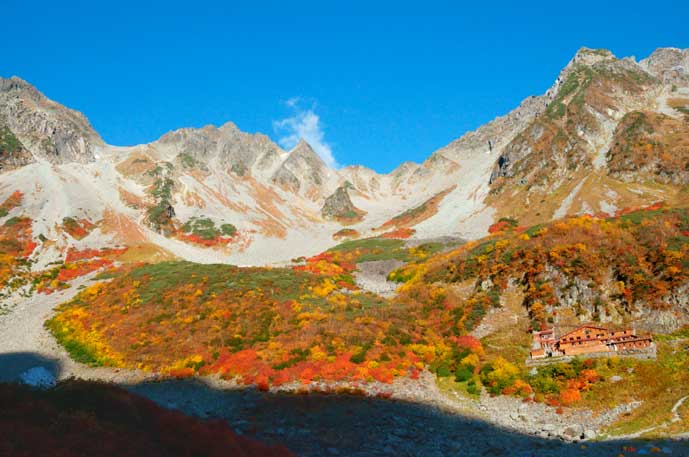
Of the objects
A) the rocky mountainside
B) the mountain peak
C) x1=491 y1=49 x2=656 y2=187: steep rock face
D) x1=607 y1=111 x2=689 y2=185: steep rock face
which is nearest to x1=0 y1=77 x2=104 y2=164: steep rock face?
the rocky mountainside

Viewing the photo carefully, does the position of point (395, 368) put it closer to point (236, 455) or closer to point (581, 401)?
point (581, 401)

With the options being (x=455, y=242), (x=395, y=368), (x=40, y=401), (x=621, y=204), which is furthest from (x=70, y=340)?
(x=621, y=204)

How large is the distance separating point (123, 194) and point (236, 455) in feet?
473

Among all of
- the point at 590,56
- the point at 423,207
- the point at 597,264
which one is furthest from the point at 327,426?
the point at 590,56

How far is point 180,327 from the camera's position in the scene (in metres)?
38.0

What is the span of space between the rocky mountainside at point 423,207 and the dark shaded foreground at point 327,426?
240ft

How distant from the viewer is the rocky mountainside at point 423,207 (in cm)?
9694

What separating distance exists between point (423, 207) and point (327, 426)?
468ft

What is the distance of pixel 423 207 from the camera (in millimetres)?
158750

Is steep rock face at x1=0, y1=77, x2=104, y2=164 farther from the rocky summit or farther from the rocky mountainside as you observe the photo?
the rocky summit

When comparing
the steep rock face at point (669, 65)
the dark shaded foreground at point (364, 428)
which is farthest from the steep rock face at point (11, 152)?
the steep rock face at point (669, 65)

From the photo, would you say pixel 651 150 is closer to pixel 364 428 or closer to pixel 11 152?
pixel 364 428

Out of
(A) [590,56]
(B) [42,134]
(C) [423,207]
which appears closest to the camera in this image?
(B) [42,134]

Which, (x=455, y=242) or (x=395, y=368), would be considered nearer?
(x=395, y=368)
